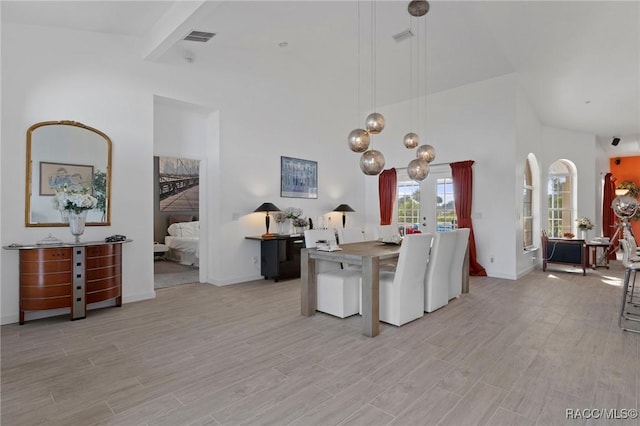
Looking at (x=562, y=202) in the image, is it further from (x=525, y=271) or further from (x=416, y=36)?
(x=416, y=36)

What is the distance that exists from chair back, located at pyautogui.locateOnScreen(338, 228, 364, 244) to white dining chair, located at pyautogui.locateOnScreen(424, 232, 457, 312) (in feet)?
4.33

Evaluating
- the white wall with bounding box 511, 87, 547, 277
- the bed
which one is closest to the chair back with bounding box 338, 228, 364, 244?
the white wall with bounding box 511, 87, 547, 277

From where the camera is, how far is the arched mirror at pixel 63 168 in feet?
12.7

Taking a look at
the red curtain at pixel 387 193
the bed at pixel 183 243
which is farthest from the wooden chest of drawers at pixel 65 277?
the red curtain at pixel 387 193

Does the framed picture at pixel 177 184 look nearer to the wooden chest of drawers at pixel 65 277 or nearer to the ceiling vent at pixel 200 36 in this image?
the ceiling vent at pixel 200 36

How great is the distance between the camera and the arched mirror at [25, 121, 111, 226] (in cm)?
387

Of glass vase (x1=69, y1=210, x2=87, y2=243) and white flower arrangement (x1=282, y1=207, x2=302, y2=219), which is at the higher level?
white flower arrangement (x1=282, y1=207, x2=302, y2=219)

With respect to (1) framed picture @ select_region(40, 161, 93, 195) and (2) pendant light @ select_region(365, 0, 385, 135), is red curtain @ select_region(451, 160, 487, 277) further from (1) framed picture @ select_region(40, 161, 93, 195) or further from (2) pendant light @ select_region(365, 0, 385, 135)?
(1) framed picture @ select_region(40, 161, 93, 195)

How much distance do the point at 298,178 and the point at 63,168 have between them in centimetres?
386

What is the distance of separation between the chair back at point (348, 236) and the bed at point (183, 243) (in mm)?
3540

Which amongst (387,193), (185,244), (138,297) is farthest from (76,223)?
(387,193)

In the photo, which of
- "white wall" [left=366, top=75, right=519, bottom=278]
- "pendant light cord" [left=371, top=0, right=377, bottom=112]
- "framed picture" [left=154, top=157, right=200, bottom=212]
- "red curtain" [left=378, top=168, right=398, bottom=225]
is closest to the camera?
"pendant light cord" [left=371, top=0, right=377, bottom=112]

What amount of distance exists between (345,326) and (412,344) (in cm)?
76

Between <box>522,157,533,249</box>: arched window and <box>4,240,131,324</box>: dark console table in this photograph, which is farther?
<box>522,157,533,249</box>: arched window
